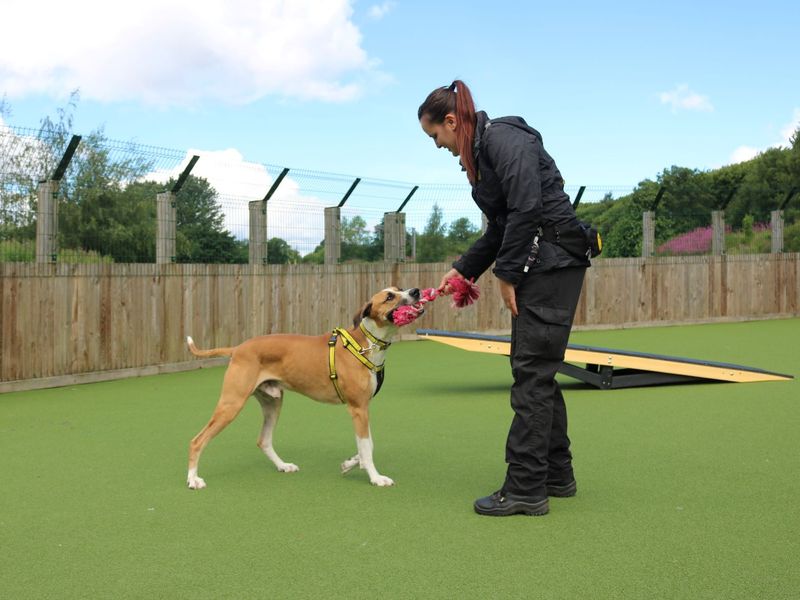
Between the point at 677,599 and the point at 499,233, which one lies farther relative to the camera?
the point at 499,233

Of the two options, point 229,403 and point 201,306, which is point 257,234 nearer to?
point 201,306

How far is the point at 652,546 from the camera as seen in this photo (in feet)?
11.8

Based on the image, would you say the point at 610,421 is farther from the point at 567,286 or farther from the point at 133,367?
the point at 133,367

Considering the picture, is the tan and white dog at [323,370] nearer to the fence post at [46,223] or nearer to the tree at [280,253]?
the fence post at [46,223]

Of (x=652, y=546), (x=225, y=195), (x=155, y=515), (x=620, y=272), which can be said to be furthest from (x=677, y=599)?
(x=620, y=272)

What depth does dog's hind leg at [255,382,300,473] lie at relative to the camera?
520 cm

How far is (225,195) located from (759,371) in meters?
6.93

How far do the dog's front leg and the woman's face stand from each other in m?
1.60

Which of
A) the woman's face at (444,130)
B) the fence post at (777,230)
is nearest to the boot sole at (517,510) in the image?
the woman's face at (444,130)

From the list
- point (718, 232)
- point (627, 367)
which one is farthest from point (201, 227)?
point (718, 232)

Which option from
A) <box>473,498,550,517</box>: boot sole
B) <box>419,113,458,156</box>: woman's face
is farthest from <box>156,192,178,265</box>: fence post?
<box>473,498,550,517</box>: boot sole

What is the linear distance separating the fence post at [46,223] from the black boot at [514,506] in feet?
22.1

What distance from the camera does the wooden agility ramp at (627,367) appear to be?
26.3ft

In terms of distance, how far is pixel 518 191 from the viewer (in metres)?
3.96
